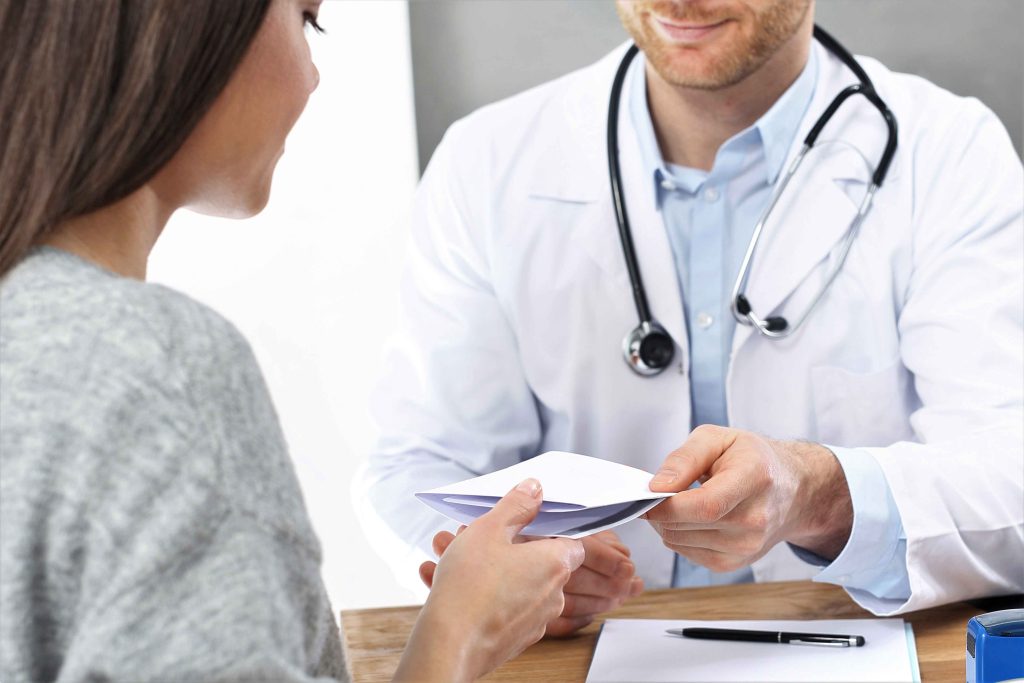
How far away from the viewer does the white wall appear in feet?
6.80

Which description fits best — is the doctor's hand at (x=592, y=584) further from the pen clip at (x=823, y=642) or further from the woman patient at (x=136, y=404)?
the woman patient at (x=136, y=404)

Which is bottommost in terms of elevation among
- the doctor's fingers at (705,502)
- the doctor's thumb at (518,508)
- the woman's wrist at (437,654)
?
the doctor's fingers at (705,502)

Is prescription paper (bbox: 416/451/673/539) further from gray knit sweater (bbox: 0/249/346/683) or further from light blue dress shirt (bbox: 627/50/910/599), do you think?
light blue dress shirt (bbox: 627/50/910/599)

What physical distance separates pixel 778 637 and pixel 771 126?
0.82 metres

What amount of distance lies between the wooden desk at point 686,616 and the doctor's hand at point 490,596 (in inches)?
9.8

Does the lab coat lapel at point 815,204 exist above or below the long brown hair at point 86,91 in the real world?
below

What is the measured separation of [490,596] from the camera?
2.61ft

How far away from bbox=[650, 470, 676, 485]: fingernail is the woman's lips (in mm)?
809

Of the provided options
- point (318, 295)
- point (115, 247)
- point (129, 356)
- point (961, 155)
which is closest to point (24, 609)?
point (129, 356)

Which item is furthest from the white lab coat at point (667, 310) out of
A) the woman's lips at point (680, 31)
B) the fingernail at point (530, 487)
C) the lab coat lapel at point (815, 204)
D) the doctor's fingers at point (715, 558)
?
the fingernail at point (530, 487)

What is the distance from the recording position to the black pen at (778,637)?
1108 millimetres

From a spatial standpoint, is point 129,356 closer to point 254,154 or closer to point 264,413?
point 264,413

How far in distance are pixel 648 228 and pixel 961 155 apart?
18.3 inches

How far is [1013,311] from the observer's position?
58.7 inches
